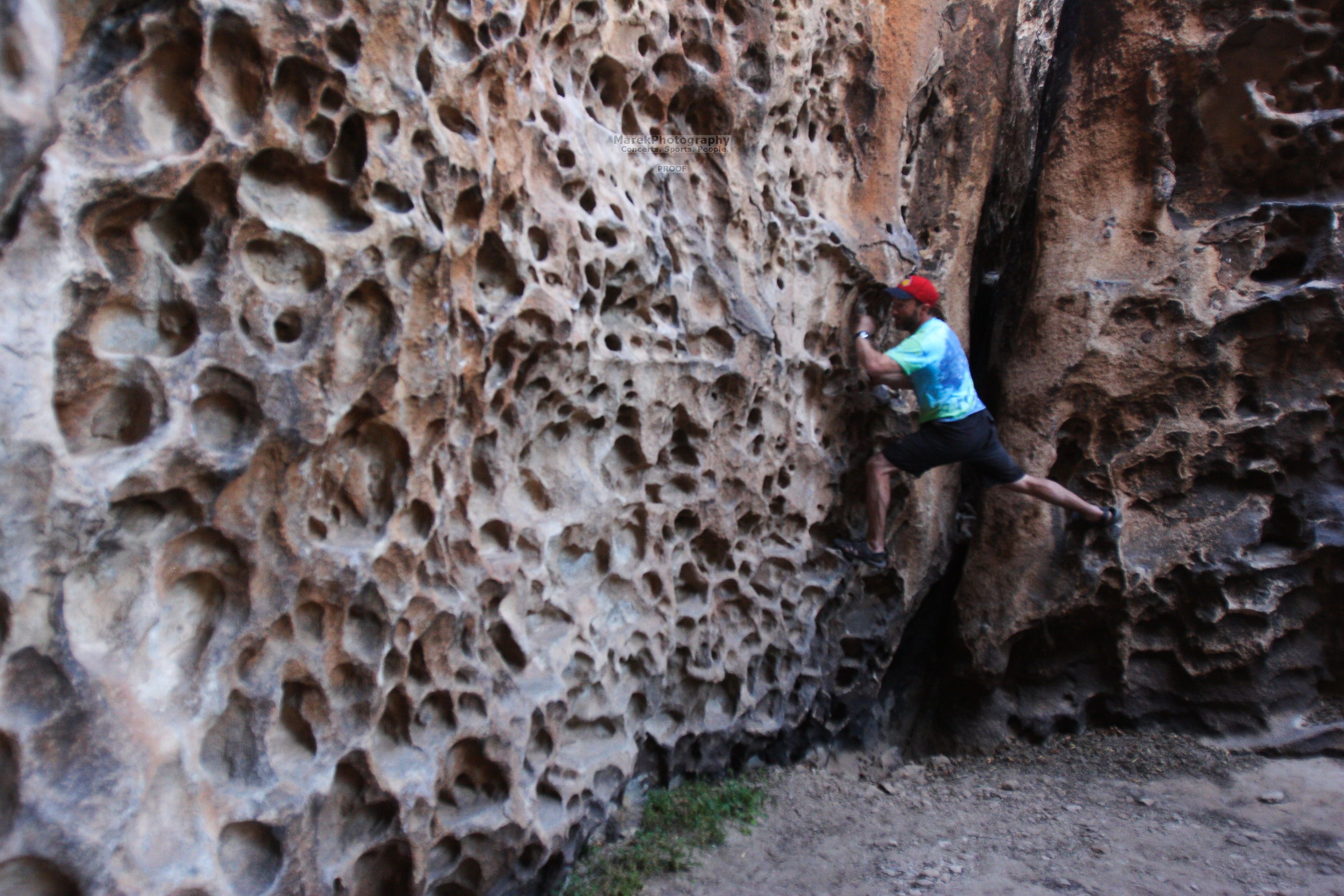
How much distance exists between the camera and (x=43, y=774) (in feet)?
5.40

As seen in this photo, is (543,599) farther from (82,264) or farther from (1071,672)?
(1071,672)

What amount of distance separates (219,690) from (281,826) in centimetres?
35

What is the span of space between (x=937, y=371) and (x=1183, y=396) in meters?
1.26

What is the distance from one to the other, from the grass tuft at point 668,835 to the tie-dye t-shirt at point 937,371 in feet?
5.84

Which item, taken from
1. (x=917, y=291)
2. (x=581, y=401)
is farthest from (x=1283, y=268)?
(x=581, y=401)

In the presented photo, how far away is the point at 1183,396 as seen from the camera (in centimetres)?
406

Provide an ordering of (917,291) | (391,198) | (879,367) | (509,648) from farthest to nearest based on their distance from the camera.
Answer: (917,291) < (879,367) < (509,648) < (391,198)

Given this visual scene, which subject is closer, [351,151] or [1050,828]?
[351,151]

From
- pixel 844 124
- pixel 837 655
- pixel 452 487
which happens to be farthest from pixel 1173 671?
pixel 452 487

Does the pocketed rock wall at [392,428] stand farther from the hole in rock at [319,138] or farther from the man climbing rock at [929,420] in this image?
the man climbing rock at [929,420]

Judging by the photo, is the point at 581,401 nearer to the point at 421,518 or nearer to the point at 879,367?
the point at 421,518

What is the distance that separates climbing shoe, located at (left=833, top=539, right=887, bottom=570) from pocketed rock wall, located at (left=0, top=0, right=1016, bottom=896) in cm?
21

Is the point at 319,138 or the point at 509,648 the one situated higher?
the point at 319,138

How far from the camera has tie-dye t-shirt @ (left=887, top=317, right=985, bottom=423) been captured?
3.76m
